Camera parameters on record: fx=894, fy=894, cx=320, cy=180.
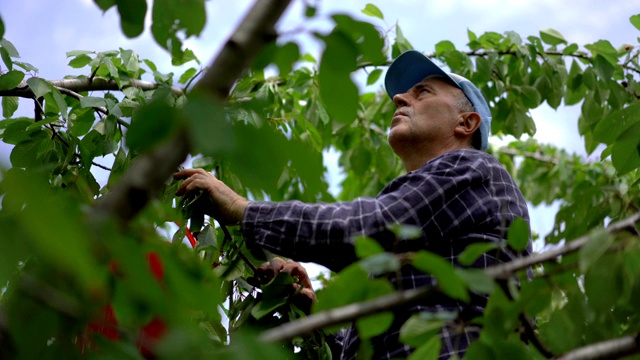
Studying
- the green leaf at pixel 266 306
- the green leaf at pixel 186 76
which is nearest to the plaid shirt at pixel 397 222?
the green leaf at pixel 266 306

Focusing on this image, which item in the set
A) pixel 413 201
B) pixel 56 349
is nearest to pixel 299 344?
pixel 413 201

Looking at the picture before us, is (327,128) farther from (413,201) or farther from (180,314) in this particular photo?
(180,314)

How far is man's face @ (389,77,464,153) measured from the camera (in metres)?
2.01

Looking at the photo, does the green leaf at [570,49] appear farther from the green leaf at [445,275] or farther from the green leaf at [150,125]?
the green leaf at [150,125]

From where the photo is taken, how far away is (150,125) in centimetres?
70

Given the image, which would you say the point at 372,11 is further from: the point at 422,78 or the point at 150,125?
the point at 150,125

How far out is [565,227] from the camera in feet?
3.91

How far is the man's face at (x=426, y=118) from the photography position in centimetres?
201

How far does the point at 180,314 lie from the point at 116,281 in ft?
0.25

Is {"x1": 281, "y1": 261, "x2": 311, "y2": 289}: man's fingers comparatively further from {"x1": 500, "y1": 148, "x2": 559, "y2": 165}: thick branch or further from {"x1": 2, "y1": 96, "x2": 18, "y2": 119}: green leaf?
{"x1": 500, "y1": 148, "x2": 559, "y2": 165}: thick branch

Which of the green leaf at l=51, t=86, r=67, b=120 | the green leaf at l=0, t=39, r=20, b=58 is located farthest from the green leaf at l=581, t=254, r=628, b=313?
the green leaf at l=0, t=39, r=20, b=58

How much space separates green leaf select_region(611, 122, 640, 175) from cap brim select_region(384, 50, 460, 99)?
29.4 inches

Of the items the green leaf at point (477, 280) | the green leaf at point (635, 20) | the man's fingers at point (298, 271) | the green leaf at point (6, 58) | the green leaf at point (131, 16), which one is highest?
the green leaf at point (131, 16)

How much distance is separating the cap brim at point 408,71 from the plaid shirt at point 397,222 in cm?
56
